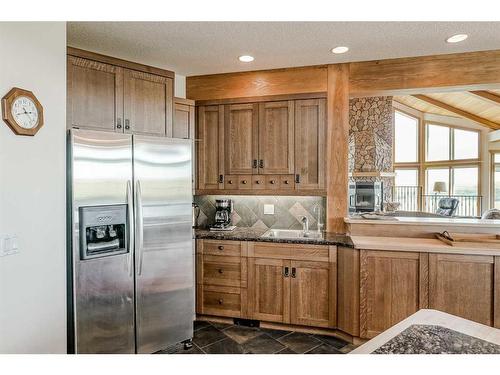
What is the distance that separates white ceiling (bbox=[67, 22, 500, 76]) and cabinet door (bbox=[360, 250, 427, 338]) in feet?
5.86

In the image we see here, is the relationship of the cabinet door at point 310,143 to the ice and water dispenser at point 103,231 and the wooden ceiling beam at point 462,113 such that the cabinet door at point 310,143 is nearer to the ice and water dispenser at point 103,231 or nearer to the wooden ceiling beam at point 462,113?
the ice and water dispenser at point 103,231

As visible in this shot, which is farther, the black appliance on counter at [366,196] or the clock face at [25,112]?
the black appliance on counter at [366,196]

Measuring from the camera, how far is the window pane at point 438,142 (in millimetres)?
10688

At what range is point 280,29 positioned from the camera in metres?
2.61

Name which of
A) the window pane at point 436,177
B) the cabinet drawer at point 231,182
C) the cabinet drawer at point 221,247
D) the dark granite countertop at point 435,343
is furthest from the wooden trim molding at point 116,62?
the window pane at point 436,177

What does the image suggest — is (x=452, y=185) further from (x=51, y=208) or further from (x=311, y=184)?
(x=51, y=208)

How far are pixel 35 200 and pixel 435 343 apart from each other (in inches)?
82.1

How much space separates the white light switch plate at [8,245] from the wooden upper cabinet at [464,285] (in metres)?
2.92

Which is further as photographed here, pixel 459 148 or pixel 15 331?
pixel 459 148

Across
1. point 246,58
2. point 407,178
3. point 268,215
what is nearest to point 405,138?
point 407,178
